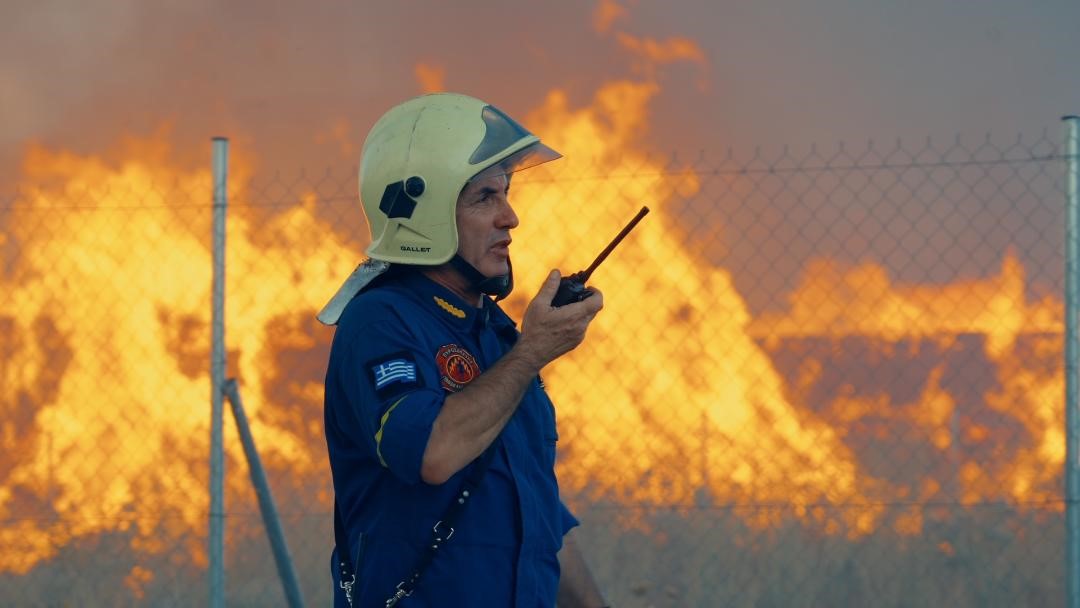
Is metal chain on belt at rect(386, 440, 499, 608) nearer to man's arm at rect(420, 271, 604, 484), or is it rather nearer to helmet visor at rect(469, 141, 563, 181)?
man's arm at rect(420, 271, 604, 484)

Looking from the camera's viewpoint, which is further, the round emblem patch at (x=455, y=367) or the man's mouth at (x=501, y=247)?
the man's mouth at (x=501, y=247)

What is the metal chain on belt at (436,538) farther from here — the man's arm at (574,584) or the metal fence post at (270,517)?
the metal fence post at (270,517)

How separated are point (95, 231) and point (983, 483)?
4.99 metres

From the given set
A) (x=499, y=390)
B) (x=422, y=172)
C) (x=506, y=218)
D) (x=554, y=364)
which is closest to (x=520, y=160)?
(x=506, y=218)

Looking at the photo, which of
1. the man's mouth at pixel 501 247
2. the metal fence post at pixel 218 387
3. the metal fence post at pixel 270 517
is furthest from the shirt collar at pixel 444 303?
the metal fence post at pixel 218 387

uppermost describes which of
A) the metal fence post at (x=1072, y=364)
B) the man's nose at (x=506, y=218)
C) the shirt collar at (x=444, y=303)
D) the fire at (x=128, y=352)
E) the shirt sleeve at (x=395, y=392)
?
the metal fence post at (x=1072, y=364)

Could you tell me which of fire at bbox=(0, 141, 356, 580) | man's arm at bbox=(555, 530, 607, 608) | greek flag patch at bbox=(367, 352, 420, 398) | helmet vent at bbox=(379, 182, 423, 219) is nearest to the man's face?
helmet vent at bbox=(379, 182, 423, 219)

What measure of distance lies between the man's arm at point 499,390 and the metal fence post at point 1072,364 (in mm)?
2588

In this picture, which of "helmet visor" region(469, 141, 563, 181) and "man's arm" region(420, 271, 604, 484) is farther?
"helmet visor" region(469, 141, 563, 181)

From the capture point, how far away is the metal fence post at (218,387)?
182 inches

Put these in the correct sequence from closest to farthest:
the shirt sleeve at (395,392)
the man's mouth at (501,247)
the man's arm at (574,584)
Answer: the shirt sleeve at (395,392), the man's mouth at (501,247), the man's arm at (574,584)

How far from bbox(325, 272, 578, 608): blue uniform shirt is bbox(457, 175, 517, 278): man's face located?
0.51 ft

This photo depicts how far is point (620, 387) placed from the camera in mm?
5898

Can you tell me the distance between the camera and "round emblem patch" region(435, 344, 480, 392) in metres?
2.40
